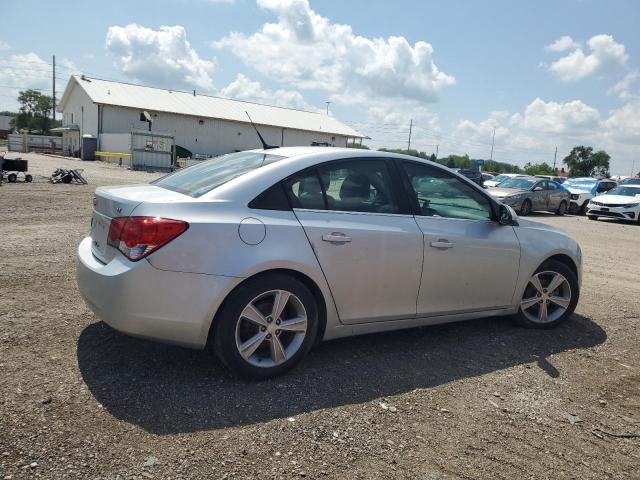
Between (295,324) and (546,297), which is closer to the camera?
(295,324)

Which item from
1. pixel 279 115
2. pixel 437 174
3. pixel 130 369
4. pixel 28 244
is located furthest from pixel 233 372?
pixel 279 115

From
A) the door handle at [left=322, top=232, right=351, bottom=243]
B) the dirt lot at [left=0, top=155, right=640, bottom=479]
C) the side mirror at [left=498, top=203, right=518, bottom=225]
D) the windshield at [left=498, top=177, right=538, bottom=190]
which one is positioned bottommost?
the dirt lot at [left=0, top=155, right=640, bottom=479]

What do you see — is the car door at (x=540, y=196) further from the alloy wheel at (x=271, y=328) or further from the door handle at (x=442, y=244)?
the alloy wheel at (x=271, y=328)

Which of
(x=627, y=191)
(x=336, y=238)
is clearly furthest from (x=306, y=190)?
(x=627, y=191)

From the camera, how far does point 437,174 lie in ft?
14.8

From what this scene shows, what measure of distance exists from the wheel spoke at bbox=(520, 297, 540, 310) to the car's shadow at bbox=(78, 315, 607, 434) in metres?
0.25

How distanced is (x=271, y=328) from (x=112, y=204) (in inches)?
53.9

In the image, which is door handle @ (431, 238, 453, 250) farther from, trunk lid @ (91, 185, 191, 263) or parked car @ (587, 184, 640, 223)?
parked car @ (587, 184, 640, 223)

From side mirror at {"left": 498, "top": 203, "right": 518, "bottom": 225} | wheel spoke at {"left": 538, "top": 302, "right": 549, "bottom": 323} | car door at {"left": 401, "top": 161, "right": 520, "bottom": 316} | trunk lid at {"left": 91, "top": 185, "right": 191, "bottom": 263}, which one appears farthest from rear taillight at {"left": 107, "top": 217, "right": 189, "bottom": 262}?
wheel spoke at {"left": 538, "top": 302, "right": 549, "bottom": 323}

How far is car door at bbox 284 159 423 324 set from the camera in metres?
3.71

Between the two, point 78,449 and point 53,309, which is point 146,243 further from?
point 53,309

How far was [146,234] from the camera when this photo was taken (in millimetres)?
3215

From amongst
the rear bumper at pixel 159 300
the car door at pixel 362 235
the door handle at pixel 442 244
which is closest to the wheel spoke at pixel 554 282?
the door handle at pixel 442 244

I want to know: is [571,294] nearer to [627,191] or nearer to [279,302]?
[279,302]
